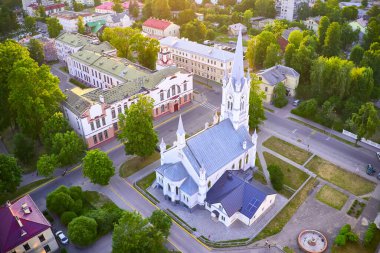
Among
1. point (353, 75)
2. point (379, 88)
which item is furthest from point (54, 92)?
point (379, 88)

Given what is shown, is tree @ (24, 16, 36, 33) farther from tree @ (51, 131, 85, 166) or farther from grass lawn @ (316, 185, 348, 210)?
grass lawn @ (316, 185, 348, 210)

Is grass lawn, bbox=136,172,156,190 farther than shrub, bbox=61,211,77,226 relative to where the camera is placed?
Yes

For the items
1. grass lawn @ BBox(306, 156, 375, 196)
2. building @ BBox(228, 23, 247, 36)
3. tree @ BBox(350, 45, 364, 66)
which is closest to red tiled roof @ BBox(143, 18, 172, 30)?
building @ BBox(228, 23, 247, 36)

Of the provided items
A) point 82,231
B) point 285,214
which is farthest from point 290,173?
point 82,231

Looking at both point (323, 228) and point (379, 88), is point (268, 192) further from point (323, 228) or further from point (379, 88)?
point (379, 88)

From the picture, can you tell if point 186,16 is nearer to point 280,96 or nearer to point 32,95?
point 280,96

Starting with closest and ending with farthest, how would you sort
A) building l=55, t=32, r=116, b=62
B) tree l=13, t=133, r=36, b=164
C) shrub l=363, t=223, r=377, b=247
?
shrub l=363, t=223, r=377, b=247, tree l=13, t=133, r=36, b=164, building l=55, t=32, r=116, b=62

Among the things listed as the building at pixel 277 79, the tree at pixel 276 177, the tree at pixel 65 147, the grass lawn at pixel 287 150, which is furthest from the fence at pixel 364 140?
the tree at pixel 65 147

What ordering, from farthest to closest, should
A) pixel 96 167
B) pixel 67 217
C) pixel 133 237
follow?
pixel 96 167 → pixel 67 217 → pixel 133 237
